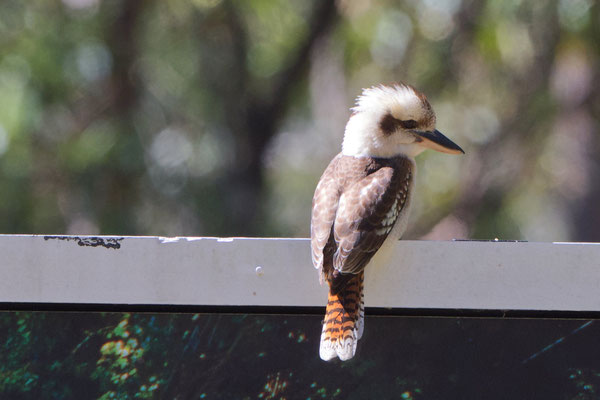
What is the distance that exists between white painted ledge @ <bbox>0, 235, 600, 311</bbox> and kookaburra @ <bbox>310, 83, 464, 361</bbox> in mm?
173

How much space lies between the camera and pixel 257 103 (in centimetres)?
846

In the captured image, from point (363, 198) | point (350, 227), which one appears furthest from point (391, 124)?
point (350, 227)

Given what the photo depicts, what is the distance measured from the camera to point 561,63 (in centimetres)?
784

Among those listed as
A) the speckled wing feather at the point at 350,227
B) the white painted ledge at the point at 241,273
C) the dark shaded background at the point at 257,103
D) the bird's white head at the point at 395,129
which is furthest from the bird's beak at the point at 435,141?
the dark shaded background at the point at 257,103

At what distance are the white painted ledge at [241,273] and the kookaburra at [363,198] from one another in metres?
0.17

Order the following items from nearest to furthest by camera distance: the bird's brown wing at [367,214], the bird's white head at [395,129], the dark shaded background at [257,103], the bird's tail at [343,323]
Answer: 1. the bird's tail at [343,323]
2. the bird's brown wing at [367,214]
3. the bird's white head at [395,129]
4. the dark shaded background at [257,103]

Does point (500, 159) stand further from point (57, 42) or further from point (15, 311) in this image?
point (15, 311)

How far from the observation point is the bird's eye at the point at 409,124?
3.42 metres

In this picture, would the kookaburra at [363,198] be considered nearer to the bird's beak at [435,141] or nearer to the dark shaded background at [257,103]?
the bird's beak at [435,141]

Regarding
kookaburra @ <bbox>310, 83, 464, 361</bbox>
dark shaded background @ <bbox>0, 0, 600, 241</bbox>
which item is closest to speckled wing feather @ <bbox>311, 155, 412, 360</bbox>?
kookaburra @ <bbox>310, 83, 464, 361</bbox>

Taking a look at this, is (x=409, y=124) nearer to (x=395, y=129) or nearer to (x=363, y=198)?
(x=395, y=129)

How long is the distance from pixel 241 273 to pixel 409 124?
1.41 metres

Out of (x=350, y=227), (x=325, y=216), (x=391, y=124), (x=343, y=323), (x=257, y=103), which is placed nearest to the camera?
(x=343, y=323)

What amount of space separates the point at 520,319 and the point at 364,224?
0.69m
